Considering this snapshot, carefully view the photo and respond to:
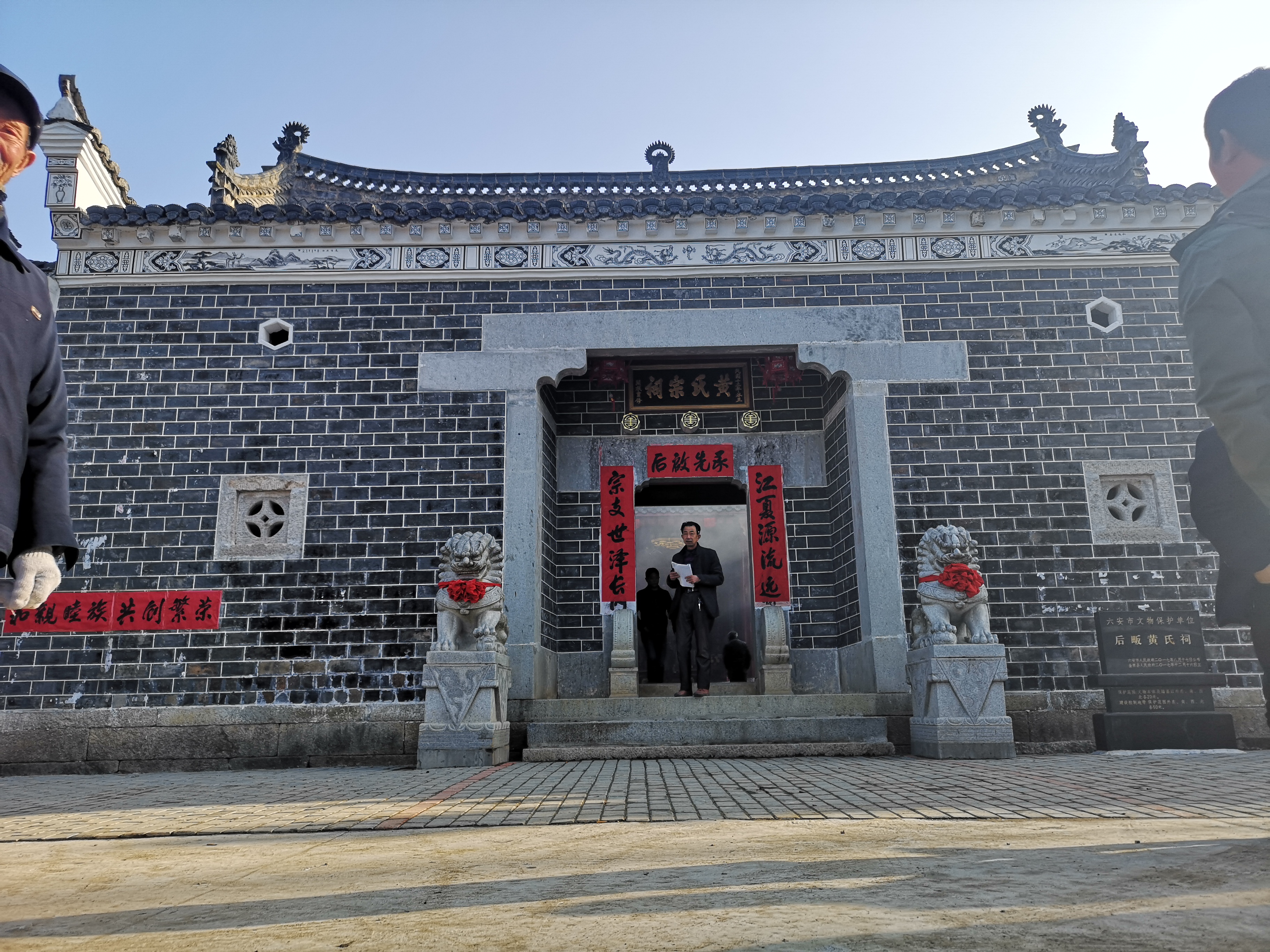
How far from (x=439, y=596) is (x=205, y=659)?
2.53 metres

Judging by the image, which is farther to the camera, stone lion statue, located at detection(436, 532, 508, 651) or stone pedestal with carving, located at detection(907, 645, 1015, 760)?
stone lion statue, located at detection(436, 532, 508, 651)

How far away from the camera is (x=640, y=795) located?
448 cm

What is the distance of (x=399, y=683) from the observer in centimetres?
819

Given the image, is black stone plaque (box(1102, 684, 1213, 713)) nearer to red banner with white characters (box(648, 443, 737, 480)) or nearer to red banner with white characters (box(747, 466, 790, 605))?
Answer: red banner with white characters (box(747, 466, 790, 605))

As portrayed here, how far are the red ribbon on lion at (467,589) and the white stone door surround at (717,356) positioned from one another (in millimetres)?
1137

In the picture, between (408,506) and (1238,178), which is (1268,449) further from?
(408,506)

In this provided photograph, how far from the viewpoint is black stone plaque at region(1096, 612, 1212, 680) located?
26.4 ft

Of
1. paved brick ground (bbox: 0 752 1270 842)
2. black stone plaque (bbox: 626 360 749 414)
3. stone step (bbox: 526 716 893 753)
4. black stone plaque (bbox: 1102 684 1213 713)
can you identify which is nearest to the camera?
paved brick ground (bbox: 0 752 1270 842)

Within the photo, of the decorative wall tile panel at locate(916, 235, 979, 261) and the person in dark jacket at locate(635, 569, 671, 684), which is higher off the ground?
the decorative wall tile panel at locate(916, 235, 979, 261)

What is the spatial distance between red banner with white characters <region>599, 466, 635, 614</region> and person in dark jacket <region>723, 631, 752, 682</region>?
2.17m

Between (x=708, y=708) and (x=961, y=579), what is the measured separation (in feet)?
7.69

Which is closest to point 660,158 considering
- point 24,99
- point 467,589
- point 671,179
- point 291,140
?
point 671,179

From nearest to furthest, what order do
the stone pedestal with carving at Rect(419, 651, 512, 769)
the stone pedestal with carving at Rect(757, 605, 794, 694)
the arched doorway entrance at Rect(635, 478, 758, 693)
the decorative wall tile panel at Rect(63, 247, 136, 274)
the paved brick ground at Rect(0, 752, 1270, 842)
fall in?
the paved brick ground at Rect(0, 752, 1270, 842) < the stone pedestal with carving at Rect(419, 651, 512, 769) < the decorative wall tile panel at Rect(63, 247, 136, 274) < the stone pedestal with carving at Rect(757, 605, 794, 694) < the arched doorway entrance at Rect(635, 478, 758, 693)

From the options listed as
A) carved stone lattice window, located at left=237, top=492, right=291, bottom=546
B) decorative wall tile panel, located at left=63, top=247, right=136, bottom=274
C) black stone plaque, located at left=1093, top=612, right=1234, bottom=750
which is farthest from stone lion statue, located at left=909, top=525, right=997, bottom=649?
decorative wall tile panel, located at left=63, top=247, right=136, bottom=274
